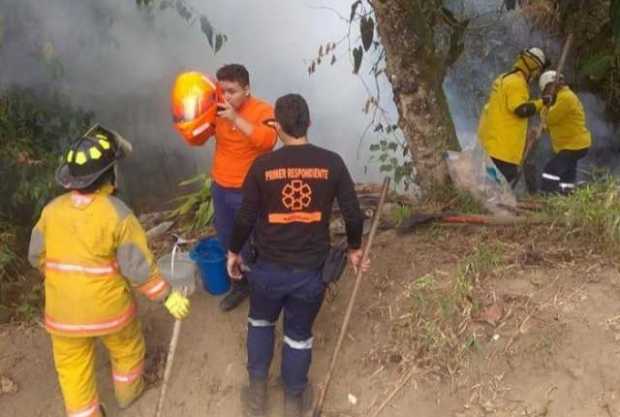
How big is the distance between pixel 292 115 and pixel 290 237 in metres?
0.58

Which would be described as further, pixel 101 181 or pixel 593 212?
pixel 593 212

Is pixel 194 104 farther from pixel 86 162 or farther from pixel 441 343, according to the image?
pixel 441 343

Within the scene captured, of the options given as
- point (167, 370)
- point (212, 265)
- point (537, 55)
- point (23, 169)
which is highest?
point (537, 55)

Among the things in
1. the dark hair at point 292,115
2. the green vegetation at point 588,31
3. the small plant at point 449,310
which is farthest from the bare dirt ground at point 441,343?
the green vegetation at point 588,31

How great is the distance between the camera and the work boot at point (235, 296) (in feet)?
13.8

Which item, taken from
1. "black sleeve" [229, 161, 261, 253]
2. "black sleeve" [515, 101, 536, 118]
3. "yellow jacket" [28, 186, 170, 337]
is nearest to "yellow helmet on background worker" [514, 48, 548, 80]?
"black sleeve" [515, 101, 536, 118]

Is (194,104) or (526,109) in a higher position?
(194,104)

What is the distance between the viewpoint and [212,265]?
427cm

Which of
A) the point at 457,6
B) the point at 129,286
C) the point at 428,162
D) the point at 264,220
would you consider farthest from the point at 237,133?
the point at 457,6

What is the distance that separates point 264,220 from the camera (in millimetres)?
3305

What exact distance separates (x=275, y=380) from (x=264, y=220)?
1027 millimetres

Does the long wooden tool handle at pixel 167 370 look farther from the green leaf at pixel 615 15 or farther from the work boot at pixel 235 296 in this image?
the green leaf at pixel 615 15

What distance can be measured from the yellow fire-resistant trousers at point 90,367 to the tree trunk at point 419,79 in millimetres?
2420

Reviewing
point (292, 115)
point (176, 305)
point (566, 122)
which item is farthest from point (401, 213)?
point (566, 122)
